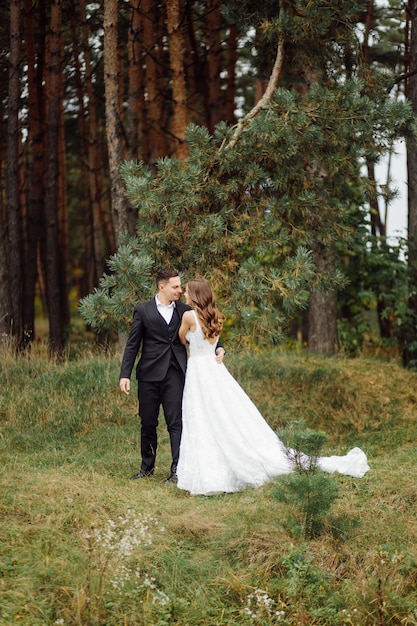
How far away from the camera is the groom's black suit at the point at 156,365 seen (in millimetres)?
8641

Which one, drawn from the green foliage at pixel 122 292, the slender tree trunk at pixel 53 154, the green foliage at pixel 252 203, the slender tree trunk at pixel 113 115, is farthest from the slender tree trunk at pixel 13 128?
the green foliage at pixel 252 203

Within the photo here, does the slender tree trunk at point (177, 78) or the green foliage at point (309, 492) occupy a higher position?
the slender tree trunk at point (177, 78)

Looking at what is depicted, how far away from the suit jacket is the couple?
0.01m

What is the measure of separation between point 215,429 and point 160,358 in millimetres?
939

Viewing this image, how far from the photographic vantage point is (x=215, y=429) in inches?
335

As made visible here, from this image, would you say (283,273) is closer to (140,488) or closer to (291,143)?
(291,143)

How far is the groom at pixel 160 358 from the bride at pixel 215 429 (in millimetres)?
156

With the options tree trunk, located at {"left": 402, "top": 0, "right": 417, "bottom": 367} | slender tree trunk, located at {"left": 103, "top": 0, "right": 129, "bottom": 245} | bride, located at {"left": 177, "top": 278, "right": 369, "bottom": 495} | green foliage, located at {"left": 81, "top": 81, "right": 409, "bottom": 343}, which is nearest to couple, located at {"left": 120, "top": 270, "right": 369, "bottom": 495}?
bride, located at {"left": 177, "top": 278, "right": 369, "bottom": 495}

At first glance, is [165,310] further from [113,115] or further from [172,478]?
[113,115]

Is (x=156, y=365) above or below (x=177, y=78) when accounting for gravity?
below

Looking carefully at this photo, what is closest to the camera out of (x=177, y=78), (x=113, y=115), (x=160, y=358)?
(x=160, y=358)

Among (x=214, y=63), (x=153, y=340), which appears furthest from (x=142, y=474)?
(x=214, y=63)

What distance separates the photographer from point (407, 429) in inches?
459

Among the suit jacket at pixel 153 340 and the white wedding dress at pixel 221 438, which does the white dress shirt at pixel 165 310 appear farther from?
the white wedding dress at pixel 221 438
